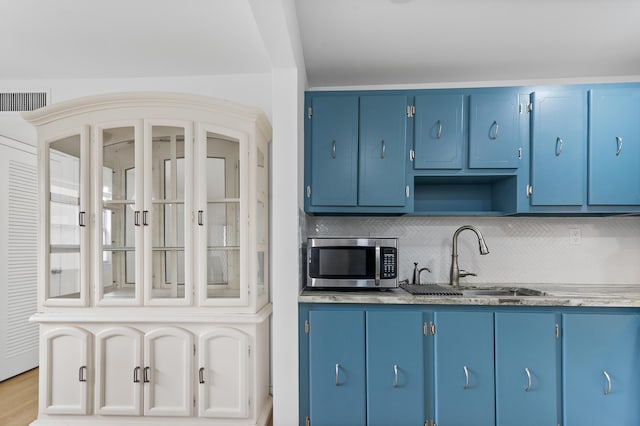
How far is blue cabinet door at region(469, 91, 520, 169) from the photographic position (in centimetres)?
243

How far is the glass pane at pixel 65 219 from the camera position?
2.33m

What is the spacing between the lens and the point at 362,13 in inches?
78.4

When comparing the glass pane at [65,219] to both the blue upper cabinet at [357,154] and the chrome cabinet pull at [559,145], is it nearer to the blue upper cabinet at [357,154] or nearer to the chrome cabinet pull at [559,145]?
the blue upper cabinet at [357,154]

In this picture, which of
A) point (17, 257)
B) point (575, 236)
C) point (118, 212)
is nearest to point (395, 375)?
point (575, 236)

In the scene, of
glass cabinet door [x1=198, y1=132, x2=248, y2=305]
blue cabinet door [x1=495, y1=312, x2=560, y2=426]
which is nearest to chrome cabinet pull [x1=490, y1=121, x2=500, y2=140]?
Answer: blue cabinet door [x1=495, y1=312, x2=560, y2=426]

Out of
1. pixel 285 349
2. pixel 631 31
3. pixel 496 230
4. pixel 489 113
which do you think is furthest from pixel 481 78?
pixel 285 349

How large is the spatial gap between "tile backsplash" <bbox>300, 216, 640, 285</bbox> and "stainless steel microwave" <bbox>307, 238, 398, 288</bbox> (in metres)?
0.36

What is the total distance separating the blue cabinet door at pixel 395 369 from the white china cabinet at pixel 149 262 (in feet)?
2.35

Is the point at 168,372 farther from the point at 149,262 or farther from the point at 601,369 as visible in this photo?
the point at 601,369

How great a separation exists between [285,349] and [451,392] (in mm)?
1002

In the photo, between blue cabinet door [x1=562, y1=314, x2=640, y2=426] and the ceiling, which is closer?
the ceiling

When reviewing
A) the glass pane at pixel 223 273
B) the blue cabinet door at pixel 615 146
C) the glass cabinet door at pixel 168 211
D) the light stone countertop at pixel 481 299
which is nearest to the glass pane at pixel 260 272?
the glass pane at pixel 223 273

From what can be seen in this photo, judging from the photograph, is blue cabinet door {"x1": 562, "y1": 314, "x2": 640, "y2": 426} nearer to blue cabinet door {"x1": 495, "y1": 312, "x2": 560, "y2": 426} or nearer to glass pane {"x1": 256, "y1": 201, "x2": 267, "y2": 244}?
blue cabinet door {"x1": 495, "y1": 312, "x2": 560, "y2": 426}

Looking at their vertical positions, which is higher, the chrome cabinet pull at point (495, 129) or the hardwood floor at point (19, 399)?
the chrome cabinet pull at point (495, 129)
